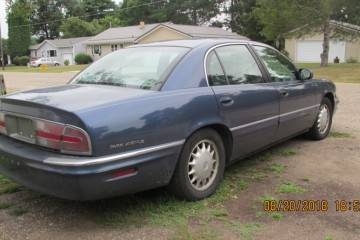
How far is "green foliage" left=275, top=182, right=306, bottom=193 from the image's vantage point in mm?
4023

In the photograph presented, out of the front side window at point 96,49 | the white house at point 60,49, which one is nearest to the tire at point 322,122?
the front side window at point 96,49

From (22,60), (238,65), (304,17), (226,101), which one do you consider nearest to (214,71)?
(226,101)

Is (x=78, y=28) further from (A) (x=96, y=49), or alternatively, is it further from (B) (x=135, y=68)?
(B) (x=135, y=68)

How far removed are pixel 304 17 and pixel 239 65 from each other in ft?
85.1

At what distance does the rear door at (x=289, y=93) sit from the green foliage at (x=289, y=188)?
792mm

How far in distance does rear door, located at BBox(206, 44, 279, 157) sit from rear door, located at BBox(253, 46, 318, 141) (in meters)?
0.19

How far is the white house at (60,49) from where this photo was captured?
58434 mm

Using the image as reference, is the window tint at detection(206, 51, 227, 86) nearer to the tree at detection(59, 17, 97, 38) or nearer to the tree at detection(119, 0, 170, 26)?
the tree at detection(119, 0, 170, 26)

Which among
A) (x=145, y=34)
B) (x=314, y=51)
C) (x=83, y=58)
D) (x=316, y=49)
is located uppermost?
(x=145, y=34)

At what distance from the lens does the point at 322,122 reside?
6.03 meters

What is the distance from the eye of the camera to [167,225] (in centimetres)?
331

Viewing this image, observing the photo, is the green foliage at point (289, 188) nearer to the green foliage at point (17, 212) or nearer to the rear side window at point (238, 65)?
the rear side window at point (238, 65)

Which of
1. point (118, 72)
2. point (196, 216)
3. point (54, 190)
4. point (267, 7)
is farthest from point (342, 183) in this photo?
point (267, 7)
